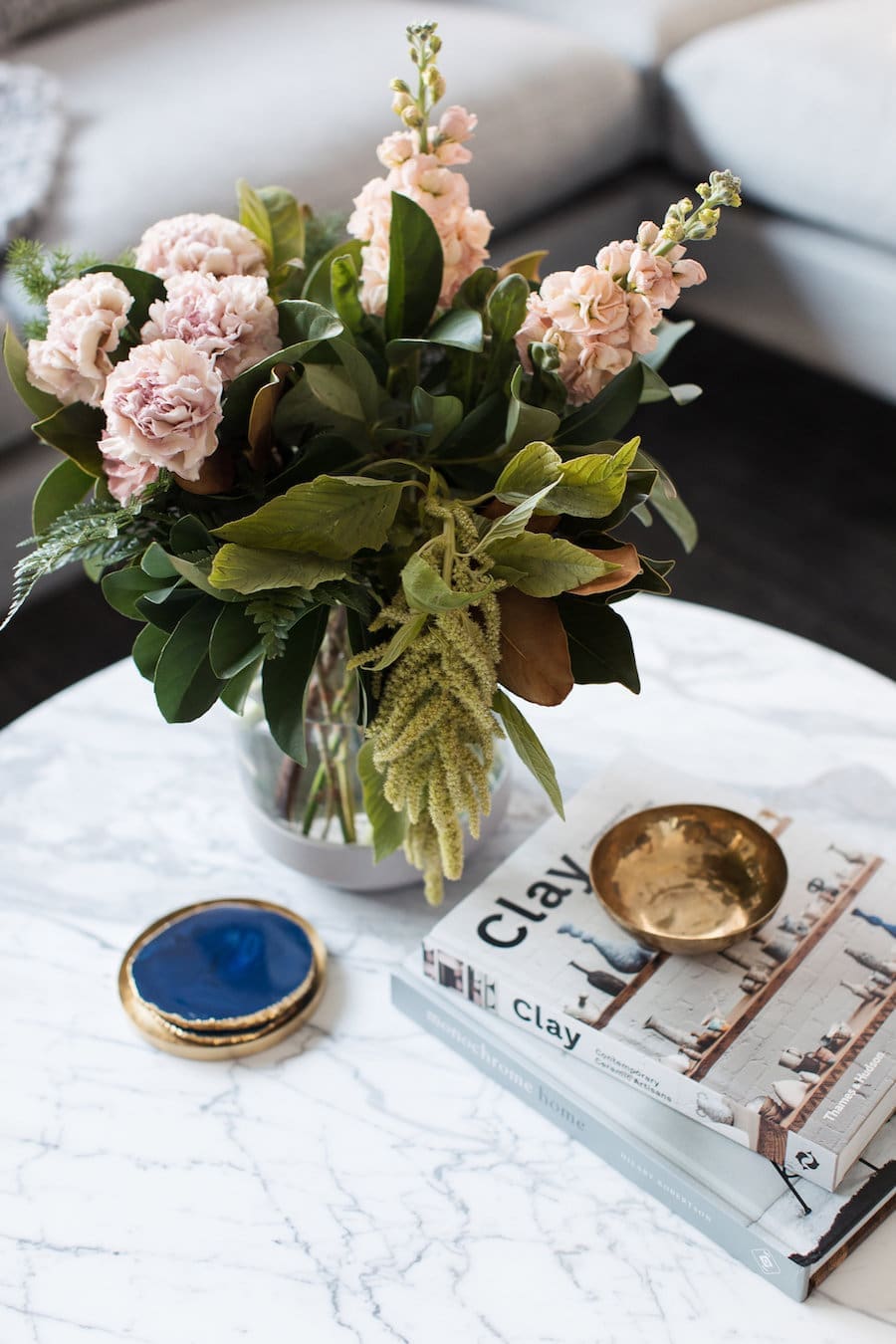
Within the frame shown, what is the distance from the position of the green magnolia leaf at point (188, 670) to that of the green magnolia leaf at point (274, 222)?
0.23 m

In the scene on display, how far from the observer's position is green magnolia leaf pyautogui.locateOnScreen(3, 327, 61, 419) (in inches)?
26.7

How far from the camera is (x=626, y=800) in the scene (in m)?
0.82

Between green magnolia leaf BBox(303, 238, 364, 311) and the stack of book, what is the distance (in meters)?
0.34

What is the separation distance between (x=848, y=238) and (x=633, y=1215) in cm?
138

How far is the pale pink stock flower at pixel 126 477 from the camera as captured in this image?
63 centimetres

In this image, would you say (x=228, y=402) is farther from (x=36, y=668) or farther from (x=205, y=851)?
(x=36, y=668)

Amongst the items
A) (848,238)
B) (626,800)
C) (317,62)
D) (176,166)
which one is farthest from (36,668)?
(848,238)

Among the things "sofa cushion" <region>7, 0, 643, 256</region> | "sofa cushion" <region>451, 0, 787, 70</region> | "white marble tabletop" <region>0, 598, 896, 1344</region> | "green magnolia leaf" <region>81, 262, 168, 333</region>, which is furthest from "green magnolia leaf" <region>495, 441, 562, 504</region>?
"sofa cushion" <region>451, 0, 787, 70</region>

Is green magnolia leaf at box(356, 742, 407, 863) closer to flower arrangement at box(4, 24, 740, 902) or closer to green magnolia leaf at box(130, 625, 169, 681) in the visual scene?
flower arrangement at box(4, 24, 740, 902)

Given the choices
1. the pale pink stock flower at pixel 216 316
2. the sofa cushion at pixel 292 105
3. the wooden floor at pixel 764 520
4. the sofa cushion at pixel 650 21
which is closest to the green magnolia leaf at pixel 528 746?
the pale pink stock flower at pixel 216 316

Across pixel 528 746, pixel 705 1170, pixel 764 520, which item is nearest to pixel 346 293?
pixel 528 746

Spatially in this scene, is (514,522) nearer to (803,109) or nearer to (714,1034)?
(714,1034)

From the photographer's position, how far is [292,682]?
656 mm

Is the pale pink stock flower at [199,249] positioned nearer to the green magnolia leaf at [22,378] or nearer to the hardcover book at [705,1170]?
the green magnolia leaf at [22,378]
